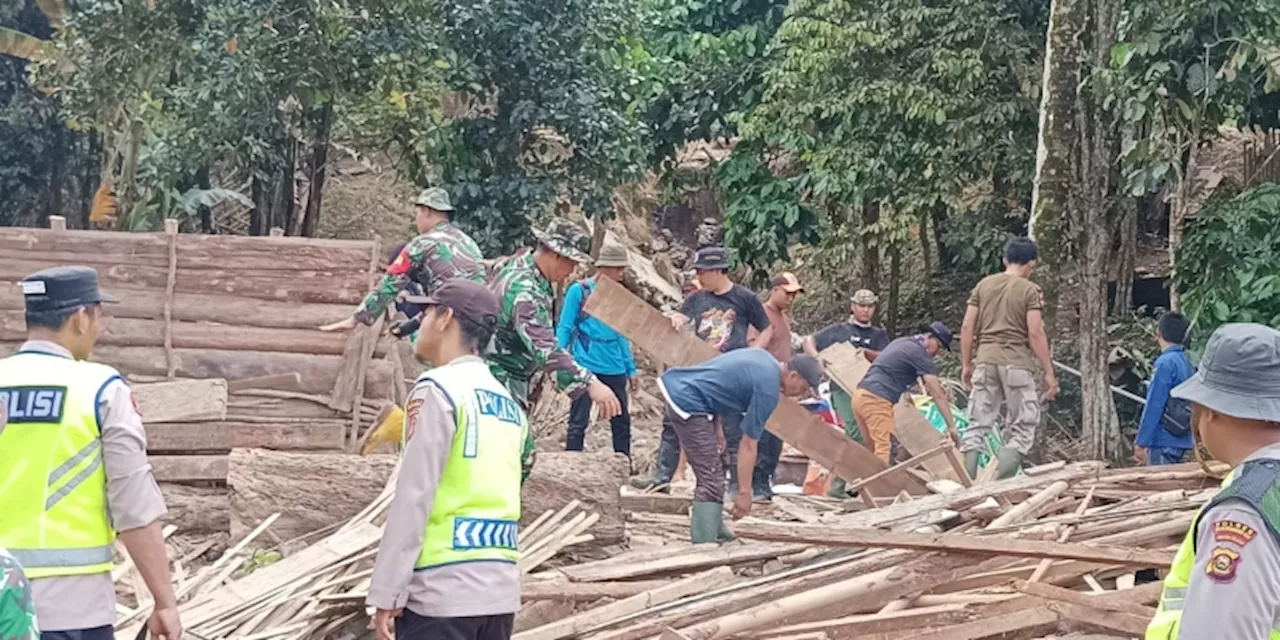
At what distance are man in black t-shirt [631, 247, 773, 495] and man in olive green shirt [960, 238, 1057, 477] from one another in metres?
1.73

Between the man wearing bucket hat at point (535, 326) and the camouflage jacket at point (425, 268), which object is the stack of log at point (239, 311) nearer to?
the camouflage jacket at point (425, 268)

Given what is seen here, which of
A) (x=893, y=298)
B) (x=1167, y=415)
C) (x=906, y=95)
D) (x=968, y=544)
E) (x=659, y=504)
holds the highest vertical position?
(x=906, y=95)

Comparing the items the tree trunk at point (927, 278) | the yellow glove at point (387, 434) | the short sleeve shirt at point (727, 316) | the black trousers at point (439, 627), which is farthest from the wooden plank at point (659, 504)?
the tree trunk at point (927, 278)

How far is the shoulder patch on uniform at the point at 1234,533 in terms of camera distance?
2717mm

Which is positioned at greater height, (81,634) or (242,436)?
(81,634)

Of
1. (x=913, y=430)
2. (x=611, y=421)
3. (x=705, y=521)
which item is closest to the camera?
(x=705, y=521)

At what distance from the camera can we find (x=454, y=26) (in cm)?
1455

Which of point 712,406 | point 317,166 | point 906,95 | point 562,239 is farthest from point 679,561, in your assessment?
point 317,166

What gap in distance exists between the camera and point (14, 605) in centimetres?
261

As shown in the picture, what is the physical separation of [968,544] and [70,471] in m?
3.80

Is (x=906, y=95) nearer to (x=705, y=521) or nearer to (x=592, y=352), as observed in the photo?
(x=592, y=352)

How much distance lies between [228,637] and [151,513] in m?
2.06

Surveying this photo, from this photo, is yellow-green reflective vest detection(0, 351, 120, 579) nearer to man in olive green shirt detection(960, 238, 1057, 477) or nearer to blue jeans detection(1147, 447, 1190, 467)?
man in olive green shirt detection(960, 238, 1057, 477)

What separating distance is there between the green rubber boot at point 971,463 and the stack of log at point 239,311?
4.37 meters
